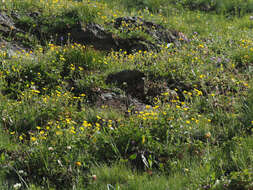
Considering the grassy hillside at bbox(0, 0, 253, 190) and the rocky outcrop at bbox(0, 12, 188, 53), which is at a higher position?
the rocky outcrop at bbox(0, 12, 188, 53)

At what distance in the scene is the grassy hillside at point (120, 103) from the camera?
3324 millimetres

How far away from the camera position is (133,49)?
7.03m

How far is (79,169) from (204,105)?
2274 millimetres

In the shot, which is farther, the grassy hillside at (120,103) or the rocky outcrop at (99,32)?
the rocky outcrop at (99,32)

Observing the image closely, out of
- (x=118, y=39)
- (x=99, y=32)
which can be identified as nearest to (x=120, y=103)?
(x=118, y=39)

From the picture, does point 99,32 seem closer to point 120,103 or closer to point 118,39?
point 118,39

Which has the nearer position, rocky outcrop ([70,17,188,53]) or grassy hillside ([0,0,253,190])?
grassy hillside ([0,0,253,190])

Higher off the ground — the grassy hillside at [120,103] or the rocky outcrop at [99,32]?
the rocky outcrop at [99,32]

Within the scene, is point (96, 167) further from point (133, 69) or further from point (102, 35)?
point (102, 35)

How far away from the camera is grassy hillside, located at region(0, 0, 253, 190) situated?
131 inches

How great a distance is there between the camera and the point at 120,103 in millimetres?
5055

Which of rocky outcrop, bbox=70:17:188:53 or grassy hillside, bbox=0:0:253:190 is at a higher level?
rocky outcrop, bbox=70:17:188:53

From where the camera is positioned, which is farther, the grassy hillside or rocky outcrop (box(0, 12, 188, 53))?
rocky outcrop (box(0, 12, 188, 53))

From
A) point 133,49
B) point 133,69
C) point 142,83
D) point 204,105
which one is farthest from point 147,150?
point 133,49
